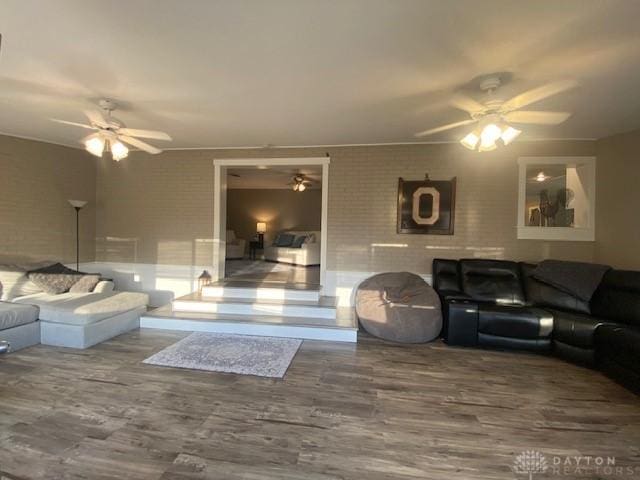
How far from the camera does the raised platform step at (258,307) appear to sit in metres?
4.16

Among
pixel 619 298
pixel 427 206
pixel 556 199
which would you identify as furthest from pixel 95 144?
pixel 556 199

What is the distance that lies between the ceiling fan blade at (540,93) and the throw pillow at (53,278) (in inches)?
214

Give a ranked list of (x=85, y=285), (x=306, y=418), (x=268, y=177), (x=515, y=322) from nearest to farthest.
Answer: (x=306, y=418) < (x=515, y=322) < (x=85, y=285) < (x=268, y=177)

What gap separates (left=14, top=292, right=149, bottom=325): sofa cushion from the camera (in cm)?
341

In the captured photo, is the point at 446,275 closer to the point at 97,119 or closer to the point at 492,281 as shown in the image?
the point at 492,281

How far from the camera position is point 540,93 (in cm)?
255

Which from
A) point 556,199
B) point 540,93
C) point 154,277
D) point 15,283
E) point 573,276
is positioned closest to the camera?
point 540,93

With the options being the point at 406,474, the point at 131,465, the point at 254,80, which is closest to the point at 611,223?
the point at 406,474

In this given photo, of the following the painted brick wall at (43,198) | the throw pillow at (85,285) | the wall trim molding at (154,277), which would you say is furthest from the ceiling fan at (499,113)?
the painted brick wall at (43,198)

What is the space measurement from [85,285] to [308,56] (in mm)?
4043

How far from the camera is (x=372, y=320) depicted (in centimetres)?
387

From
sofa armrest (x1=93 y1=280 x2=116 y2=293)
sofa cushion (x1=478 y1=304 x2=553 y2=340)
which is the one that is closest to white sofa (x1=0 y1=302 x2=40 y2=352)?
sofa armrest (x1=93 y1=280 x2=116 y2=293)

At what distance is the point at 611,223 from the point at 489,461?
380cm

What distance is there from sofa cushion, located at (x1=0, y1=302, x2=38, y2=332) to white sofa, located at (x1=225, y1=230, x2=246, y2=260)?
5.84m
